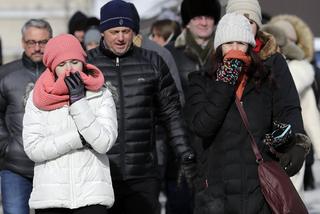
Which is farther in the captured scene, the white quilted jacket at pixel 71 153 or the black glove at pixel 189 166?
the black glove at pixel 189 166

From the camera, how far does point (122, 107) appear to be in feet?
24.7

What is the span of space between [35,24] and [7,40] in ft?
125

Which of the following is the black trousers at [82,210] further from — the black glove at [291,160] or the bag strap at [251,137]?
the black glove at [291,160]

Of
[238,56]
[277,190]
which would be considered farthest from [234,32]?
[277,190]

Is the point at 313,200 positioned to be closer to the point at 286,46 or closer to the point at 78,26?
the point at 78,26

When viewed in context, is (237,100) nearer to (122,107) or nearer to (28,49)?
(122,107)

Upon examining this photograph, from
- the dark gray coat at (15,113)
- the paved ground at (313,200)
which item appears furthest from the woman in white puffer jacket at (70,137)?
the paved ground at (313,200)

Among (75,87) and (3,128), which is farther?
(3,128)

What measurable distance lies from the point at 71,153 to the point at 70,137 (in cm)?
13

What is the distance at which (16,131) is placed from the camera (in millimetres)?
8289

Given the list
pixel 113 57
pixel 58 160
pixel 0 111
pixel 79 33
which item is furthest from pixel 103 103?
pixel 79 33

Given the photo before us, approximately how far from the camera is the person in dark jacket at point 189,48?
9641 millimetres

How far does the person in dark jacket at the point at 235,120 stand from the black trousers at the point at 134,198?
2.96 feet

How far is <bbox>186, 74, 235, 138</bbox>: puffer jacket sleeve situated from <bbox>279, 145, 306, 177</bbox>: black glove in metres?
0.43
